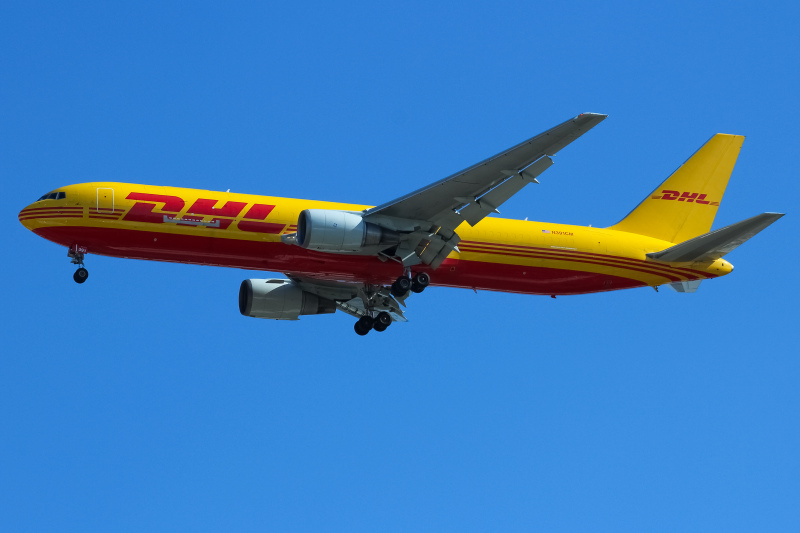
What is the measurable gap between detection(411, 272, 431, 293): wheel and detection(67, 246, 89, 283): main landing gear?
12116 millimetres

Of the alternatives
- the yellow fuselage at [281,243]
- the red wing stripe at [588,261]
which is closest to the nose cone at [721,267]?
the yellow fuselage at [281,243]

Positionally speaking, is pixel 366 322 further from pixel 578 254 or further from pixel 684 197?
pixel 684 197

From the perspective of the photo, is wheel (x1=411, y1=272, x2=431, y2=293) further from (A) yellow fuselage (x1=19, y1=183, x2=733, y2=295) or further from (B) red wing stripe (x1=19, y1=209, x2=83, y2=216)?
(B) red wing stripe (x1=19, y1=209, x2=83, y2=216)

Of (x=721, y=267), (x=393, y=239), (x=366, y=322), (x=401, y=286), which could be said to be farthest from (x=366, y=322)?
(x=721, y=267)

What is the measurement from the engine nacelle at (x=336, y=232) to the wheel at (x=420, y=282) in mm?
2411

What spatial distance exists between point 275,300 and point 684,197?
59.8 feet

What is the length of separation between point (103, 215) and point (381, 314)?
12.1 m

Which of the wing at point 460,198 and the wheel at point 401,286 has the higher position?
the wing at point 460,198

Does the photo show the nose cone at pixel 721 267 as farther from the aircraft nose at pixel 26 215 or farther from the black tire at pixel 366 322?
the aircraft nose at pixel 26 215

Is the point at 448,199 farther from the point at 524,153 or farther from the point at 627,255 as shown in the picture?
the point at 627,255

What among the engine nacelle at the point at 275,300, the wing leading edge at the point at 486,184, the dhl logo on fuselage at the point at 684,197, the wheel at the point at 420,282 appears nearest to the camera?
the wing leading edge at the point at 486,184

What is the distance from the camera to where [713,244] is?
135ft

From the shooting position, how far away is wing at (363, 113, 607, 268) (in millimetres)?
33969

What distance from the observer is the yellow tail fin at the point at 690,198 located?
44.4 meters
